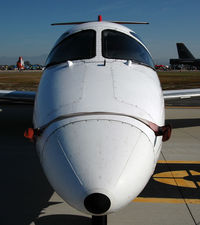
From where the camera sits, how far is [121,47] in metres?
4.10

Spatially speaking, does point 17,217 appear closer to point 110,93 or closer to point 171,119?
point 110,93

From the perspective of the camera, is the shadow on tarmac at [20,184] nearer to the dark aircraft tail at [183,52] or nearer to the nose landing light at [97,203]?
the nose landing light at [97,203]

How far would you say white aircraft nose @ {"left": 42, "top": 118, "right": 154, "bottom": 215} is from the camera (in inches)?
81.3

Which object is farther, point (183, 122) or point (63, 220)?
point (183, 122)

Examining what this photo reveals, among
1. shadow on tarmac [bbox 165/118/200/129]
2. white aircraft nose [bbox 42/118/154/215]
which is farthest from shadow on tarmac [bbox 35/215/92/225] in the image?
shadow on tarmac [bbox 165/118/200/129]

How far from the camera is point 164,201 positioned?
390 centimetres

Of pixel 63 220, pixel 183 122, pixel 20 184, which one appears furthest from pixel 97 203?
pixel 183 122

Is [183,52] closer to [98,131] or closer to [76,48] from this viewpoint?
[76,48]

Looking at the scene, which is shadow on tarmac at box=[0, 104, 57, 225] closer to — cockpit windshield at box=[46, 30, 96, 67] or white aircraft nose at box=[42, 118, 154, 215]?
white aircraft nose at box=[42, 118, 154, 215]

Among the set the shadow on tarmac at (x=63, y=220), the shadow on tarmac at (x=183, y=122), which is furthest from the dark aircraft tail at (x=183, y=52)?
the shadow on tarmac at (x=63, y=220)

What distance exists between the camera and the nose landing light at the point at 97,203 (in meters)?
2.02

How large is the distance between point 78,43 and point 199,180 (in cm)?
315

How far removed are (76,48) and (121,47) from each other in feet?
2.27

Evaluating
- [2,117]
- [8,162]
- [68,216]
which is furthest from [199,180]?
[2,117]
